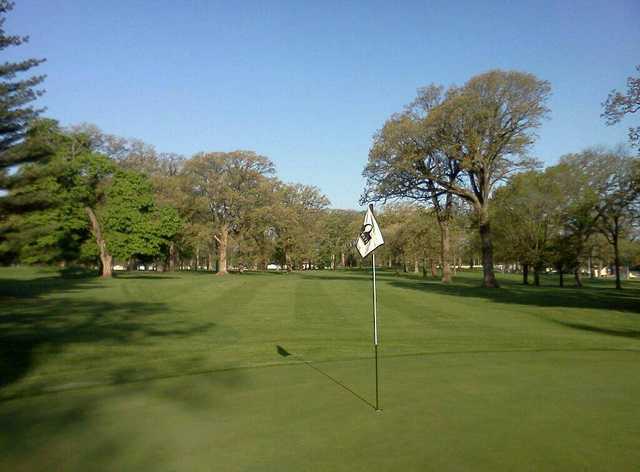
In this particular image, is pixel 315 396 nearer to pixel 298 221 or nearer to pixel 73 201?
pixel 73 201

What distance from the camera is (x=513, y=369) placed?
9.21m

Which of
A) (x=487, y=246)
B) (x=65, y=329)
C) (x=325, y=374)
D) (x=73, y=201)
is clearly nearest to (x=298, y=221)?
(x=73, y=201)

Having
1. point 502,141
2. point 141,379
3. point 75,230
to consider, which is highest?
point 502,141

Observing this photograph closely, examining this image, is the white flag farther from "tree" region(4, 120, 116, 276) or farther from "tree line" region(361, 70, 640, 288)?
"tree" region(4, 120, 116, 276)

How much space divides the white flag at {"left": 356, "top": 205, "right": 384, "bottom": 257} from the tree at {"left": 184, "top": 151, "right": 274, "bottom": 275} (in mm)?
59519

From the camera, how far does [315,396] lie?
743 cm

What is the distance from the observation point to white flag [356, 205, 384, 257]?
6926 mm

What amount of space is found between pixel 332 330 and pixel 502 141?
27.4 meters

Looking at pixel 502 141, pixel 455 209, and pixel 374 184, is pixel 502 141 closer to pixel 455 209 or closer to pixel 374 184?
pixel 374 184

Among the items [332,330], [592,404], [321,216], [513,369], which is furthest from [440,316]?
[321,216]

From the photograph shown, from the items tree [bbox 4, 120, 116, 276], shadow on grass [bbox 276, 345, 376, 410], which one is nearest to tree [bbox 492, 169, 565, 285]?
tree [bbox 4, 120, 116, 276]

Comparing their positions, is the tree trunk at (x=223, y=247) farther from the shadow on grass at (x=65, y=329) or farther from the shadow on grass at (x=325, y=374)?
the shadow on grass at (x=325, y=374)

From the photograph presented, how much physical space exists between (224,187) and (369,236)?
2389 inches

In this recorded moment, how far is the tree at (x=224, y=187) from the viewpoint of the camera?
218 feet
